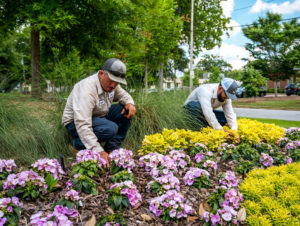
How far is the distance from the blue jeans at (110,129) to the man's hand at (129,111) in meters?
0.08

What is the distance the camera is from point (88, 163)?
2.17 metres

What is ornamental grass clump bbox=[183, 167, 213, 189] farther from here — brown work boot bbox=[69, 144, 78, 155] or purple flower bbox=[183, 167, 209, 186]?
brown work boot bbox=[69, 144, 78, 155]

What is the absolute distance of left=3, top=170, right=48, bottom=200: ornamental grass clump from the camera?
1.82m

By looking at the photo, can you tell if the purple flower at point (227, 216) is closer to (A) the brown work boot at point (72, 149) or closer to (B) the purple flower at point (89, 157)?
(B) the purple flower at point (89, 157)

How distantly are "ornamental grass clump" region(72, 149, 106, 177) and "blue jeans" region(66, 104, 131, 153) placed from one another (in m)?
0.56

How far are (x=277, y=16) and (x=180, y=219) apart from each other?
84.7 feet

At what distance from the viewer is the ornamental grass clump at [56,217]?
4.84ft

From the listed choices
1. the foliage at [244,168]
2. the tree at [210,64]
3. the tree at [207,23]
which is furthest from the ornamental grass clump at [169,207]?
the tree at [210,64]

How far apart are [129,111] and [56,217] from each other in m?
1.66

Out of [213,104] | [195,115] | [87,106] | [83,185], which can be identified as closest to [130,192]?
[83,185]

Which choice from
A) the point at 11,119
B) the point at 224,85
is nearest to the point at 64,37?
the point at 11,119

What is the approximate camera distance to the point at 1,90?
373cm

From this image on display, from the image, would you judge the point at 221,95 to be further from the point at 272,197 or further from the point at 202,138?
the point at 272,197

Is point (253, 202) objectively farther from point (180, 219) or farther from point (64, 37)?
point (64, 37)
